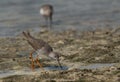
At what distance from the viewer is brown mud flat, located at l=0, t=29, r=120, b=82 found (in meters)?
9.48

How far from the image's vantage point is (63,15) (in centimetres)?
1894

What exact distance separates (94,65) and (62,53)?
148cm

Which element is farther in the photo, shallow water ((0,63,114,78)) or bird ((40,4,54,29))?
bird ((40,4,54,29))

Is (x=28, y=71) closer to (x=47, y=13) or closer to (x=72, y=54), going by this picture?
(x=72, y=54)

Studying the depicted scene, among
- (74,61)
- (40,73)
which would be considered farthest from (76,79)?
(74,61)

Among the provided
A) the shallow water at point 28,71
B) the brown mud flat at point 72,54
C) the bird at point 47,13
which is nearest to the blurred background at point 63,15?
the bird at point 47,13

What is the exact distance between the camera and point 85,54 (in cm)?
1147

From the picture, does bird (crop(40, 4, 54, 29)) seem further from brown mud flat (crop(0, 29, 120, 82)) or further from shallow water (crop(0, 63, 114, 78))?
shallow water (crop(0, 63, 114, 78))

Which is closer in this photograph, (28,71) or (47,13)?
(28,71)

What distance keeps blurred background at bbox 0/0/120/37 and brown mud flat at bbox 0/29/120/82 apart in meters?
1.38

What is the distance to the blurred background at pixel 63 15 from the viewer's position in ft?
53.7

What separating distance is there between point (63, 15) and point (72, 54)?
7.51m

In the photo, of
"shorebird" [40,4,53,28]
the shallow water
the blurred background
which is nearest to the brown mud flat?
the shallow water

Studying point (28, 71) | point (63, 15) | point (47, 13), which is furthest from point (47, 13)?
point (28, 71)
